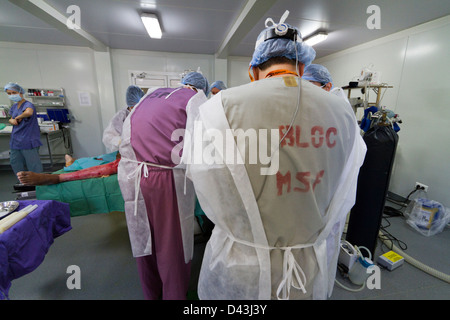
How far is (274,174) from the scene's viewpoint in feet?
1.83

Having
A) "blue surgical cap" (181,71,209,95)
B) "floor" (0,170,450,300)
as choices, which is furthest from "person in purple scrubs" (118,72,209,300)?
"floor" (0,170,450,300)

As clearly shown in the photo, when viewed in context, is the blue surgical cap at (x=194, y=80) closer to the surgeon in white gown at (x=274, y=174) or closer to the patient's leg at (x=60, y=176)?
the surgeon in white gown at (x=274, y=174)

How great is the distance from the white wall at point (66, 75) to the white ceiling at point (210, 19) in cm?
25

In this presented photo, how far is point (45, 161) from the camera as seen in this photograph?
14.0 ft

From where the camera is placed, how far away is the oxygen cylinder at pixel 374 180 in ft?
5.07

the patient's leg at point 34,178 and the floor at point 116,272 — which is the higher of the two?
the patient's leg at point 34,178

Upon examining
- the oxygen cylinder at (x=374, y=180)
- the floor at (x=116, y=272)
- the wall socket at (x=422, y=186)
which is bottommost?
the floor at (x=116, y=272)

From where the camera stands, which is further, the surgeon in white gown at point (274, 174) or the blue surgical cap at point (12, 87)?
the blue surgical cap at point (12, 87)

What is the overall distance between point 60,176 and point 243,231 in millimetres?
1587

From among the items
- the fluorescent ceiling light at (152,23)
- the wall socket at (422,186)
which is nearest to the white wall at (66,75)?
the fluorescent ceiling light at (152,23)

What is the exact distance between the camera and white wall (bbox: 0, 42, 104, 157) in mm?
3838

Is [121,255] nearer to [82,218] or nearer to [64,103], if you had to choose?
[82,218]

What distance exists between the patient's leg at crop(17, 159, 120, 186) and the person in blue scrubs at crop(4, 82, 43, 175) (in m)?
2.22
